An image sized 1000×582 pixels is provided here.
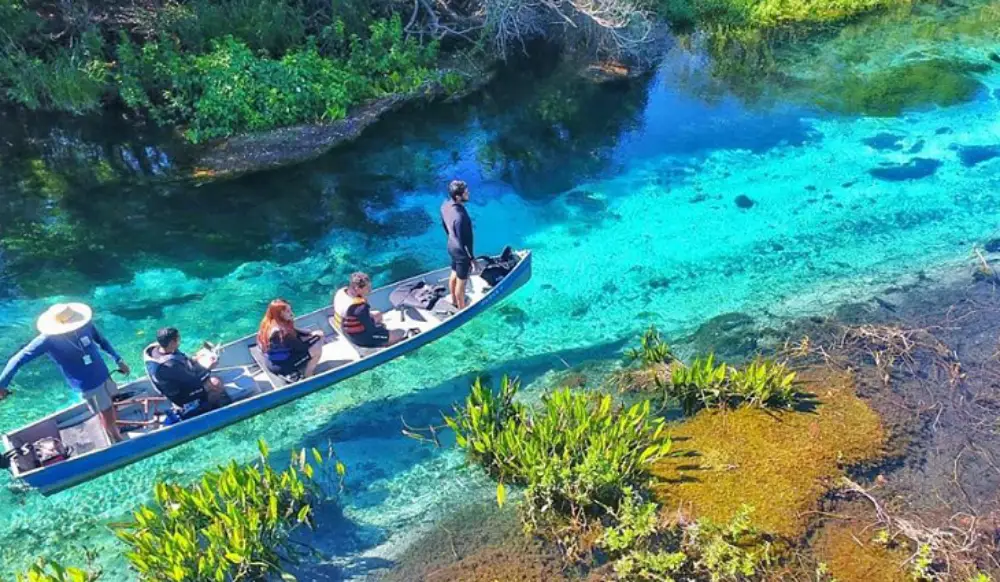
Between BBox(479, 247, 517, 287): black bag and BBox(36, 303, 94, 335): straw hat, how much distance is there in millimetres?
5632

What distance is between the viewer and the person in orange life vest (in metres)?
10.0

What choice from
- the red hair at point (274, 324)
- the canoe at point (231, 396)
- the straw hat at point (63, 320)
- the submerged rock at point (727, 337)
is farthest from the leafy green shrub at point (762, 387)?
the straw hat at point (63, 320)

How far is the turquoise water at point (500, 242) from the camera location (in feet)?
32.2

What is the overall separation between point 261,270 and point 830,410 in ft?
31.9

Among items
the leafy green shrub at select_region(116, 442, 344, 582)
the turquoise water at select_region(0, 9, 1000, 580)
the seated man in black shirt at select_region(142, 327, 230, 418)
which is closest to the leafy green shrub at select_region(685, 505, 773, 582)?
the turquoise water at select_region(0, 9, 1000, 580)

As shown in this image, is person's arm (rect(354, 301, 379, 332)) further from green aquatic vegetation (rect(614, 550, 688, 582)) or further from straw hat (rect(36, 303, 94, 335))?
green aquatic vegetation (rect(614, 550, 688, 582))

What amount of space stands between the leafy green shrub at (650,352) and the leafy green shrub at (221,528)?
512 centimetres

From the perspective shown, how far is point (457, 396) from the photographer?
36.1 feet

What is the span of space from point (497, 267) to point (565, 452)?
4001 mm

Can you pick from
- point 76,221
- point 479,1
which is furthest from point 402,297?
point 479,1

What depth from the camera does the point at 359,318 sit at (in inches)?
401

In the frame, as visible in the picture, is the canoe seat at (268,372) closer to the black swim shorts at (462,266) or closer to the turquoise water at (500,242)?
the turquoise water at (500,242)

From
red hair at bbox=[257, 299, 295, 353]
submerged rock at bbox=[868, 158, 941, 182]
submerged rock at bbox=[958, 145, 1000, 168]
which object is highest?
red hair at bbox=[257, 299, 295, 353]

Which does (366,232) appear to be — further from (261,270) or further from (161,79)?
(161,79)
